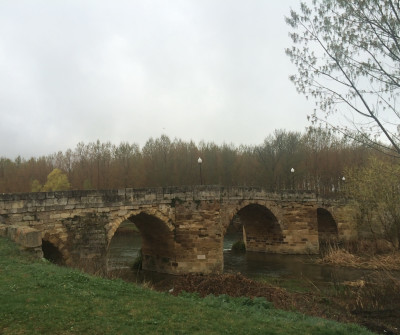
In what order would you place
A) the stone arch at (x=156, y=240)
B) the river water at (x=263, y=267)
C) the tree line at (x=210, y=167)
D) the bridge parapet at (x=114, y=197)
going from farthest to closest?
the tree line at (x=210, y=167), the stone arch at (x=156, y=240), the river water at (x=263, y=267), the bridge parapet at (x=114, y=197)

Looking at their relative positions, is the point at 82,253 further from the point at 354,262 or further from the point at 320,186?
the point at 320,186

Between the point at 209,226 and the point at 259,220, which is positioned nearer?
the point at 209,226

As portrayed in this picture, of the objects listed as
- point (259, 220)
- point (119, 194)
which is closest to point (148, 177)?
point (259, 220)

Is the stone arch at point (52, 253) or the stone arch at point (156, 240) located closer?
the stone arch at point (52, 253)

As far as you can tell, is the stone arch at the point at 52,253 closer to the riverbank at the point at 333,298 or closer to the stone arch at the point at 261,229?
the riverbank at the point at 333,298

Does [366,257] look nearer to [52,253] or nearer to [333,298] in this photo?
[333,298]

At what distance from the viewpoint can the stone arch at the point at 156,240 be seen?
15477mm

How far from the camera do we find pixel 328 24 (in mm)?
7148

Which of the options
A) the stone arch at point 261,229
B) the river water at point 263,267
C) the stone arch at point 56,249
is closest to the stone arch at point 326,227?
the stone arch at point 261,229

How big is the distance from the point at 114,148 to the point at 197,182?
12473 millimetres

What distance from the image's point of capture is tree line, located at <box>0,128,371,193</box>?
36.9 metres

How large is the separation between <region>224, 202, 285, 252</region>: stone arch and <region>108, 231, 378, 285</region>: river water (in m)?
0.73

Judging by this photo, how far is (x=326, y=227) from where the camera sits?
27.9 m

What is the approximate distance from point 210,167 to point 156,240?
875 inches
